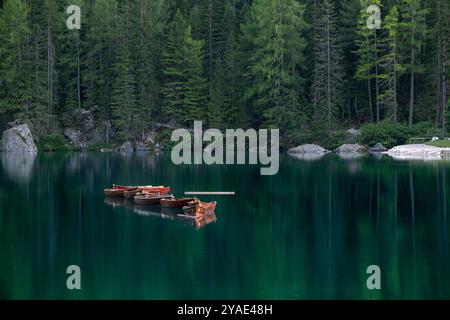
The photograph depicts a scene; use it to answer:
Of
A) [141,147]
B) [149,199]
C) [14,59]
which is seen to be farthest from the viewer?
[141,147]

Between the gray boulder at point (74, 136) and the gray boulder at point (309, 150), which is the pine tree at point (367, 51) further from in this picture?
the gray boulder at point (74, 136)

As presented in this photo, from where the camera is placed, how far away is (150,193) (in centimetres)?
3597

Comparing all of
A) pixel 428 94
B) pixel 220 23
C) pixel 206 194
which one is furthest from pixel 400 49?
pixel 206 194

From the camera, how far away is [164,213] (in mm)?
31812

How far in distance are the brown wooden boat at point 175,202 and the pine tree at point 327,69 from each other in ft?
139

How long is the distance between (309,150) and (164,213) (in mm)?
42158

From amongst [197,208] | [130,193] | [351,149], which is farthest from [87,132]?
[197,208]

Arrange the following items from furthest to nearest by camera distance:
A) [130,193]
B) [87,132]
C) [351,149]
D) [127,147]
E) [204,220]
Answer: [87,132] → [127,147] → [351,149] → [130,193] → [204,220]

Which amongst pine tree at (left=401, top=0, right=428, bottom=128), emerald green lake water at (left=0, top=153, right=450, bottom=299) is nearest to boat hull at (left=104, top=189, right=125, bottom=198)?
emerald green lake water at (left=0, top=153, right=450, bottom=299)

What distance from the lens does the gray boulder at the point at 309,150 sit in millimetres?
71812

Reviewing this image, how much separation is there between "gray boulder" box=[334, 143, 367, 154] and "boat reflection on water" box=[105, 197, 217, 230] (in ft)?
124

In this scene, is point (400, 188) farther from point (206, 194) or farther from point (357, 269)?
point (357, 269)

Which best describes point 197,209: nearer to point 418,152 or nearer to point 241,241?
point 241,241

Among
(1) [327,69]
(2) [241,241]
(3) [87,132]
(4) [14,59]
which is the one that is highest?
(4) [14,59]
